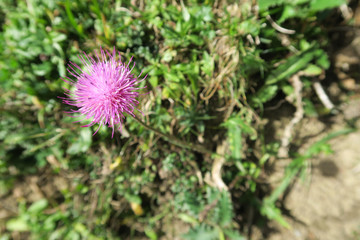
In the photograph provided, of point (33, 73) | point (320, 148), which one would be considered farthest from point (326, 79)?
point (33, 73)

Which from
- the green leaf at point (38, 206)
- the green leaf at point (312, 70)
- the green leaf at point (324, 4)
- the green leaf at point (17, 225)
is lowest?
the green leaf at point (17, 225)

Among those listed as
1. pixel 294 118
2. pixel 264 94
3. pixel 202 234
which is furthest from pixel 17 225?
pixel 294 118

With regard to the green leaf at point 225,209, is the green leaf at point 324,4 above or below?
above

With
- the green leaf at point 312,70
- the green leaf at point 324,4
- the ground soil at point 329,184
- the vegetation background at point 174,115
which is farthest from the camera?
the ground soil at point 329,184

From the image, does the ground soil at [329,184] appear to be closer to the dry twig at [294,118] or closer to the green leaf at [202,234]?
the dry twig at [294,118]

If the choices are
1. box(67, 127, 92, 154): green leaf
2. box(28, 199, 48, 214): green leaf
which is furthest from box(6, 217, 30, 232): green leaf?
box(67, 127, 92, 154): green leaf

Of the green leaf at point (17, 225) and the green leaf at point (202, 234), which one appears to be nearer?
the green leaf at point (202, 234)

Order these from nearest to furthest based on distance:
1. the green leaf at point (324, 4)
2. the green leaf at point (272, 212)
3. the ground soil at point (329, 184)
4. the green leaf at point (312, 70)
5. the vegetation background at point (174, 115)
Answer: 1. the green leaf at point (324, 4)
2. the vegetation background at point (174, 115)
3. the green leaf at point (312, 70)
4. the green leaf at point (272, 212)
5. the ground soil at point (329, 184)

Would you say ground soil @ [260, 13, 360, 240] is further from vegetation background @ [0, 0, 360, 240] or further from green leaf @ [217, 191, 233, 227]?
green leaf @ [217, 191, 233, 227]

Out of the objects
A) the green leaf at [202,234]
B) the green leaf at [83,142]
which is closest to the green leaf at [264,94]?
the green leaf at [202,234]

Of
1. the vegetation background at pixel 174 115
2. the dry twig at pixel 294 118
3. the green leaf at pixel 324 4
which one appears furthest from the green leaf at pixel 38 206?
the green leaf at pixel 324 4

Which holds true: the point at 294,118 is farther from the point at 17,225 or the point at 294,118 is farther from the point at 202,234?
the point at 17,225
